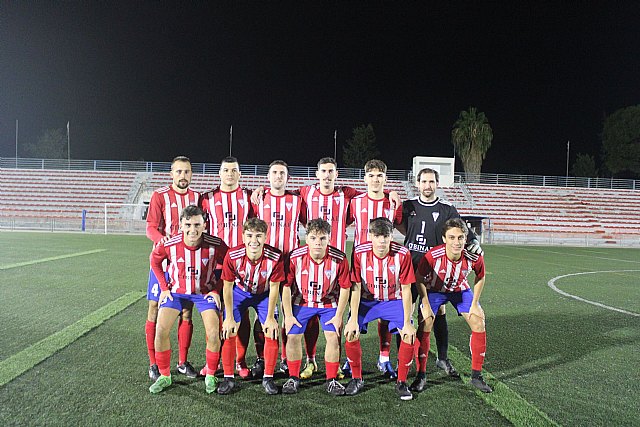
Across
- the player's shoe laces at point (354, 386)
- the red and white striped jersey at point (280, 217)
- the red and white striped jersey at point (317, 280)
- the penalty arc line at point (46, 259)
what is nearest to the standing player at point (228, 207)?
the red and white striped jersey at point (280, 217)

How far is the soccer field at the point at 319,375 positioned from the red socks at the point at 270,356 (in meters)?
0.15

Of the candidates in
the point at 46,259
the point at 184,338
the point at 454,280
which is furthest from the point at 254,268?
the point at 46,259

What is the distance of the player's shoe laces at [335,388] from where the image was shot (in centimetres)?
334

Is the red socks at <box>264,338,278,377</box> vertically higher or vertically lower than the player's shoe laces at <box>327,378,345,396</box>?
higher

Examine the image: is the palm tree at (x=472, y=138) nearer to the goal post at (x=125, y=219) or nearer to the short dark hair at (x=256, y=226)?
the goal post at (x=125, y=219)

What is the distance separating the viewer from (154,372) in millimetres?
3566

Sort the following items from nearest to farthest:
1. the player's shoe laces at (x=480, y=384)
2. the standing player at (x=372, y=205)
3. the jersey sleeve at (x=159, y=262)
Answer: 1. the player's shoe laces at (x=480, y=384)
2. the jersey sleeve at (x=159, y=262)
3. the standing player at (x=372, y=205)

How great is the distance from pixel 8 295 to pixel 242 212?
4.03 meters

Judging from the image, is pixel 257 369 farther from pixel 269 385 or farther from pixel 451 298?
pixel 451 298

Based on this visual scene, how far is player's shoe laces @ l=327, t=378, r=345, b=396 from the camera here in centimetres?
334

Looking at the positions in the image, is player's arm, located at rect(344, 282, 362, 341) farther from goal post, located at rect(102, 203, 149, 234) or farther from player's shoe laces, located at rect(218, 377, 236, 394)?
goal post, located at rect(102, 203, 149, 234)

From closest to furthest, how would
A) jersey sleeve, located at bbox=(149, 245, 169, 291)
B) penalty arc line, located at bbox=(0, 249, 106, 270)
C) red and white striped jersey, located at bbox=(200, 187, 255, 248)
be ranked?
jersey sleeve, located at bbox=(149, 245, 169, 291) < red and white striped jersey, located at bbox=(200, 187, 255, 248) < penalty arc line, located at bbox=(0, 249, 106, 270)

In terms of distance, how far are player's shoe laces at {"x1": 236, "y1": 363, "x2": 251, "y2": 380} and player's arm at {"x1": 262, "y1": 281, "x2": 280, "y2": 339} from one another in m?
0.43

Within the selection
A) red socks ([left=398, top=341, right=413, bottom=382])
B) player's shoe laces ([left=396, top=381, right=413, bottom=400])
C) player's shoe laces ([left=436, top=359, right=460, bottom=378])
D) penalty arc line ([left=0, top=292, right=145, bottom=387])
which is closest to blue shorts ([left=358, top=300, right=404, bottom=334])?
red socks ([left=398, top=341, right=413, bottom=382])
